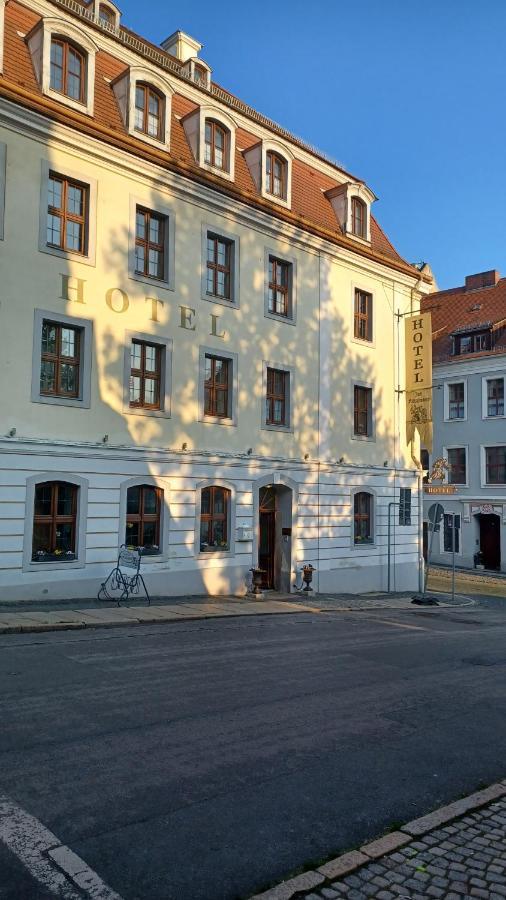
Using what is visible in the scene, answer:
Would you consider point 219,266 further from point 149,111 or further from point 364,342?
point 364,342

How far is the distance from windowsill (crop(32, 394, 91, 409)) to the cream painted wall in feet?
0.45

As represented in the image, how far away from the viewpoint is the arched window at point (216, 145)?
67.4 feet

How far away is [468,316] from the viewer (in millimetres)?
44031

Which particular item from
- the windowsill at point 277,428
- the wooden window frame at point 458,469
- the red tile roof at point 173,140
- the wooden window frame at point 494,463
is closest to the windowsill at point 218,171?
the red tile roof at point 173,140

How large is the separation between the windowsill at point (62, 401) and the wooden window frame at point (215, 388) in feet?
13.7

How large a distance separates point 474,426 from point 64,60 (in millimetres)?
31443

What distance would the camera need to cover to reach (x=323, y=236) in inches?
933

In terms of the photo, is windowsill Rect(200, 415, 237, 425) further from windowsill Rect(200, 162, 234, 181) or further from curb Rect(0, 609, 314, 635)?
windowsill Rect(200, 162, 234, 181)

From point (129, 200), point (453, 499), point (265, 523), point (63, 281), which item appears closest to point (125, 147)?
point (129, 200)

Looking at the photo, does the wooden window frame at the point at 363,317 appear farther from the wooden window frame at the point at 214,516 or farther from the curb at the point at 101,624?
the curb at the point at 101,624

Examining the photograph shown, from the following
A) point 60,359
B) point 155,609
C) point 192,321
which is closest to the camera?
point 155,609

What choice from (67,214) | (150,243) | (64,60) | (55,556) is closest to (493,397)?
(150,243)

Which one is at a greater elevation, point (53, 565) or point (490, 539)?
point (53, 565)

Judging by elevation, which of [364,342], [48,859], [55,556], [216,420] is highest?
[364,342]
